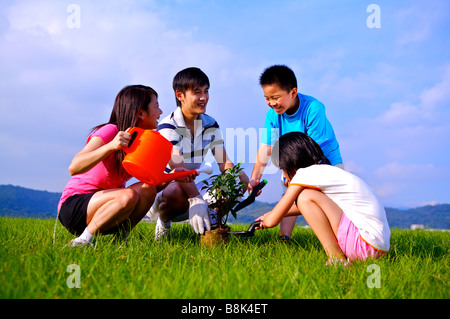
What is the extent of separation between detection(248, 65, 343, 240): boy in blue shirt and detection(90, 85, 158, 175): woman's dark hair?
125 centimetres

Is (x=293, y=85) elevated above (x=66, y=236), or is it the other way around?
(x=293, y=85)

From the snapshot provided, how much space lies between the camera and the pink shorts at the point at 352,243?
8.66 feet

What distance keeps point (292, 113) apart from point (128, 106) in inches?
66.9

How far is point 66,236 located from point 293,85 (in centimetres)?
297

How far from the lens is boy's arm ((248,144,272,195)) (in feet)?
11.9

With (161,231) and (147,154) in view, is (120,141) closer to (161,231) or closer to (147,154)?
(147,154)

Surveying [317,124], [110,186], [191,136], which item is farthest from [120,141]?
[317,124]

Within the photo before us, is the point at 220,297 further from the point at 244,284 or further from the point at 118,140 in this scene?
the point at 118,140

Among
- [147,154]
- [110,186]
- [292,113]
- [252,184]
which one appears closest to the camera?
[147,154]

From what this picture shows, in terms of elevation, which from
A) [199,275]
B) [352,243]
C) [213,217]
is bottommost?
[199,275]

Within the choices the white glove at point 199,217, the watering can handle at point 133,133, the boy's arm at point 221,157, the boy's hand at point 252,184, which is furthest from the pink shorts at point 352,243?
the watering can handle at point 133,133

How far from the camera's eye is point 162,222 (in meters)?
3.85

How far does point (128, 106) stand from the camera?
3.07 meters
